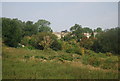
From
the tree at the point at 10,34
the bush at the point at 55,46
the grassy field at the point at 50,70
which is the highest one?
the tree at the point at 10,34

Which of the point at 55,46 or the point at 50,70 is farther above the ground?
the point at 55,46

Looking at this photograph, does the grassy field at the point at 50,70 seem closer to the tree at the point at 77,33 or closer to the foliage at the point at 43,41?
the foliage at the point at 43,41

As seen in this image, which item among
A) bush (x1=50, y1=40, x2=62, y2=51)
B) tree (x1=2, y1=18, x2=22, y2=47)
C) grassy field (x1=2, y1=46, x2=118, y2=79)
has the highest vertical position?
tree (x1=2, y1=18, x2=22, y2=47)

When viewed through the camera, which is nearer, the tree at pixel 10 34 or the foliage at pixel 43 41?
the tree at pixel 10 34

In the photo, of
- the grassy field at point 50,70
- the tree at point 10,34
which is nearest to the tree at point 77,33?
the tree at point 10,34

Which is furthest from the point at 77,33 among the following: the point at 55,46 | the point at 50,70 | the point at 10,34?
the point at 50,70

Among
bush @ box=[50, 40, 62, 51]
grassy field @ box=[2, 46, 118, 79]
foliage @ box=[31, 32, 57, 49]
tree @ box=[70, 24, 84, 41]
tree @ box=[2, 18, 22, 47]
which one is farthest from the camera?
tree @ box=[70, 24, 84, 41]

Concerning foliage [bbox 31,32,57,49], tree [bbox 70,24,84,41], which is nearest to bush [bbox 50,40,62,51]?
foliage [bbox 31,32,57,49]

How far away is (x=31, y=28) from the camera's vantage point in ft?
137

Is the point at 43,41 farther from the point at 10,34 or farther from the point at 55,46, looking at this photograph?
the point at 10,34

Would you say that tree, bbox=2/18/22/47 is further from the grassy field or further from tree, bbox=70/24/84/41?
tree, bbox=70/24/84/41

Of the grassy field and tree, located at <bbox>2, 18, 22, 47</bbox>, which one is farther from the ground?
tree, located at <bbox>2, 18, 22, 47</bbox>

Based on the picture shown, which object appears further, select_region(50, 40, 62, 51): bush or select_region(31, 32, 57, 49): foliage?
select_region(50, 40, 62, 51): bush

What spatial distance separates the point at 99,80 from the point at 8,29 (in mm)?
19971
